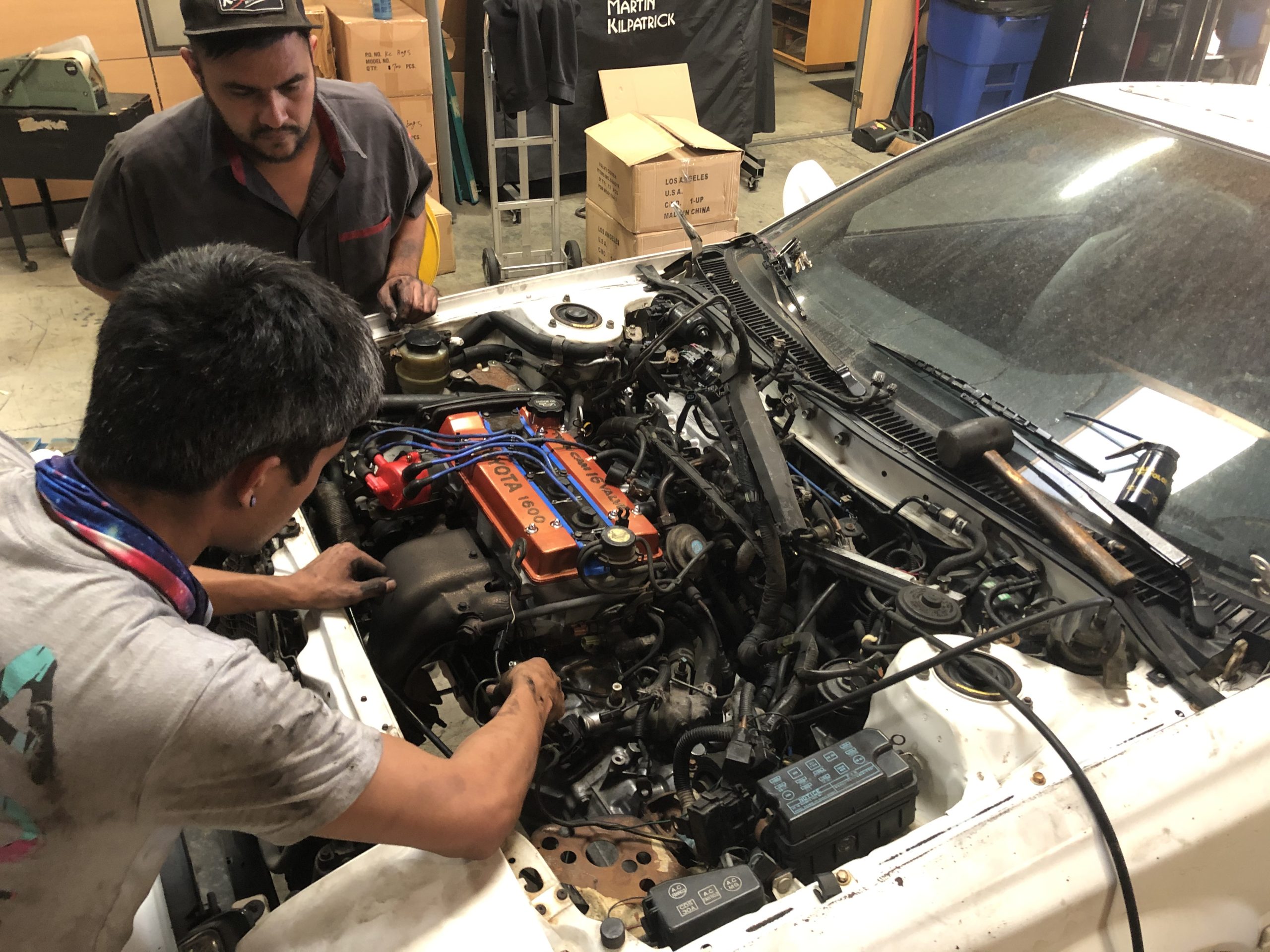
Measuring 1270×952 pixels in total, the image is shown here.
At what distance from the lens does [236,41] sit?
2.17 m

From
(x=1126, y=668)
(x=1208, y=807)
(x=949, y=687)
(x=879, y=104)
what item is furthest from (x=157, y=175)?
(x=879, y=104)

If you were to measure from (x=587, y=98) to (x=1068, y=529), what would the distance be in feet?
17.7

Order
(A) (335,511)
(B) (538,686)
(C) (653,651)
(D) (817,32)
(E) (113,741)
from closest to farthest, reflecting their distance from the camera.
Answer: (E) (113,741), (B) (538,686), (C) (653,651), (A) (335,511), (D) (817,32)

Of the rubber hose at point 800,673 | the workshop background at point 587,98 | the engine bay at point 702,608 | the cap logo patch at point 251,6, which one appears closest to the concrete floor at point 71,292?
the workshop background at point 587,98

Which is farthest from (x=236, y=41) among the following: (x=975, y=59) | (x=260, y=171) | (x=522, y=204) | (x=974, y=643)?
(x=975, y=59)

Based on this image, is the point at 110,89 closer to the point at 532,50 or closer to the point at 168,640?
the point at 532,50

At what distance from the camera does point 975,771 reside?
140 centimetres

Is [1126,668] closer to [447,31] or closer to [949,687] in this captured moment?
[949,687]

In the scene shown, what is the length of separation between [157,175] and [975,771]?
242 centimetres

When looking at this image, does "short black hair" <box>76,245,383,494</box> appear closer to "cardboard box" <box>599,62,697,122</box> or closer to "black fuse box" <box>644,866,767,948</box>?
"black fuse box" <box>644,866,767,948</box>

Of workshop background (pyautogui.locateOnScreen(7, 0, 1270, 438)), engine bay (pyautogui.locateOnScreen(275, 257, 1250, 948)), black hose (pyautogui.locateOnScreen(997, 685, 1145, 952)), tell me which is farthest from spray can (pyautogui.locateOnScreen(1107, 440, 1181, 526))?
workshop background (pyautogui.locateOnScreen(7, 0, 1270, 438))

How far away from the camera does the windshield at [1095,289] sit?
1.65 m

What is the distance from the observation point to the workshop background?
4.83 m

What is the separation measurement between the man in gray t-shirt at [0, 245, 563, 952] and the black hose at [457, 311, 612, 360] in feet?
3.45
